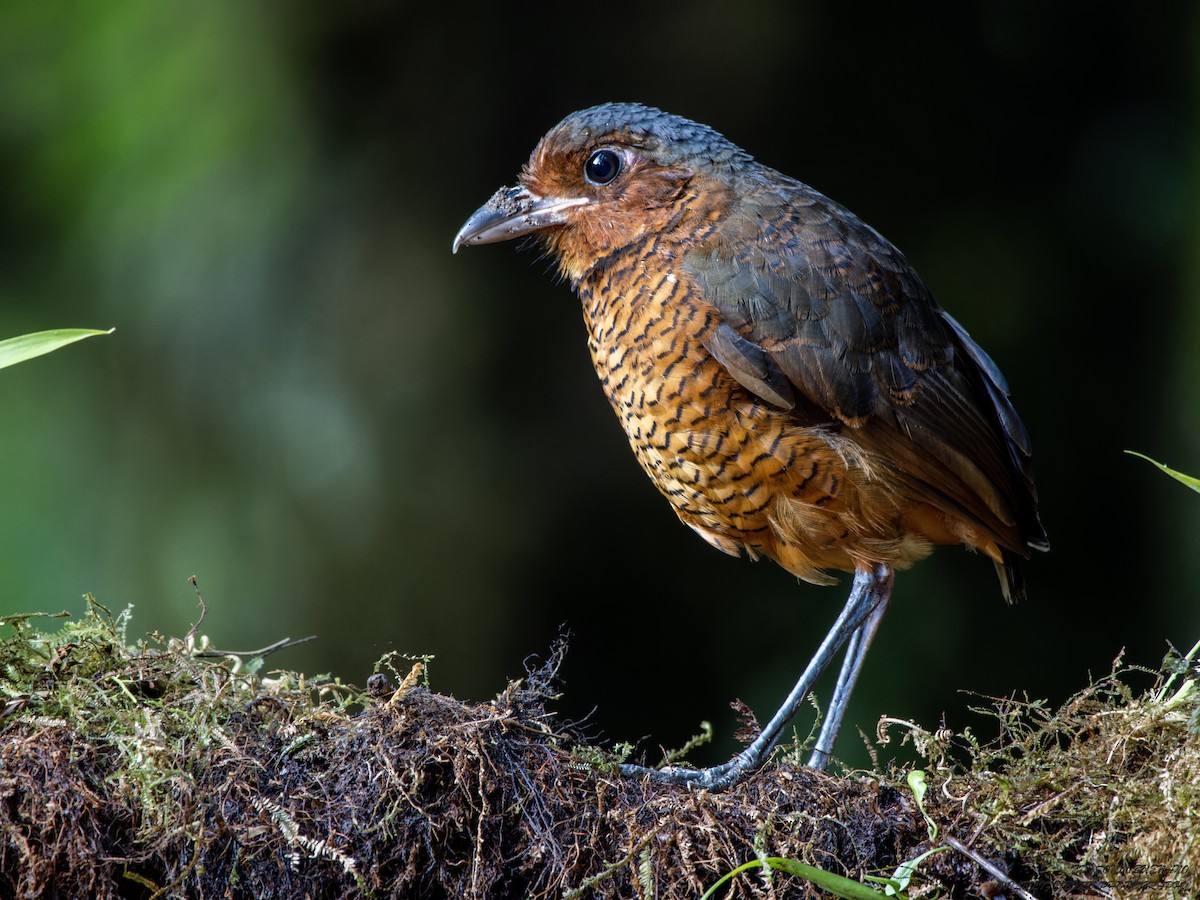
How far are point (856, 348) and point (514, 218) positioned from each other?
0.87 meters

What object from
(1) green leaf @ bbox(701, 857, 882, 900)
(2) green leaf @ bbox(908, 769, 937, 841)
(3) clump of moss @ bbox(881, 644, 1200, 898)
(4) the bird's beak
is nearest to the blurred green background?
(4) the bird's beak

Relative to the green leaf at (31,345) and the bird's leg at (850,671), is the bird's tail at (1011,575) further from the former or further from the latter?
the green leaf at (31,345)

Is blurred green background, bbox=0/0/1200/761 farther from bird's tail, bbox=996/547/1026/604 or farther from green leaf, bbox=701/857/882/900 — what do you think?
green leaf, bbox=701/857/882/900

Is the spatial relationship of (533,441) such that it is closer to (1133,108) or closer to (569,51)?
(569,51)

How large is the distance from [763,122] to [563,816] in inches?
101

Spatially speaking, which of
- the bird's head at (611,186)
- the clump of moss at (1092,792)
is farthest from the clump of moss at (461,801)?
the bird's head at (611,186)

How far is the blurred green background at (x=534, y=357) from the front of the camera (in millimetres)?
3553

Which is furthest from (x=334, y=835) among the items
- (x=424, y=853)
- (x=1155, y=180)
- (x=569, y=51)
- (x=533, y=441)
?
(x=1155, y=180)

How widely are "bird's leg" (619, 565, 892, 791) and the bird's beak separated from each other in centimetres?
109

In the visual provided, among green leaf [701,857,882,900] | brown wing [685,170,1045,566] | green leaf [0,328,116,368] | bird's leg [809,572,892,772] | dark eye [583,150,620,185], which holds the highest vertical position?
dark eye [583,150,620,185]

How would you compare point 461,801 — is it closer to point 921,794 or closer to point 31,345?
point 921,794

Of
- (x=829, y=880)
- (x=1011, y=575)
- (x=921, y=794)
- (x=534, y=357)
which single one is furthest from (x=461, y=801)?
(x=534, y=357)

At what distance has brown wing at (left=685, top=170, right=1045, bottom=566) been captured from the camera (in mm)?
2346

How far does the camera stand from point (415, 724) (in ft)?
5.75
